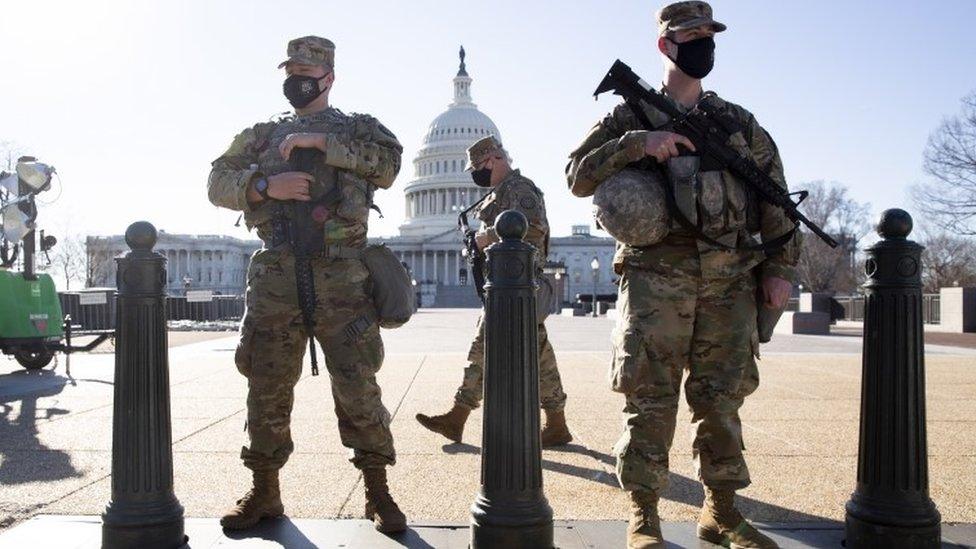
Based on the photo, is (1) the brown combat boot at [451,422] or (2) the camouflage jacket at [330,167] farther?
(1) the brown combat boot at [451,422]

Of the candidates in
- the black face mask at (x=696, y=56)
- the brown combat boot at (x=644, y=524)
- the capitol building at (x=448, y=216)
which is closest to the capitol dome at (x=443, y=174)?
the capitol building at (x=448, y=216)

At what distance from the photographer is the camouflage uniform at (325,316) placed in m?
3.77

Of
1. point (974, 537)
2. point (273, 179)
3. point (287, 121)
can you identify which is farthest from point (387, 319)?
point (974, 537)

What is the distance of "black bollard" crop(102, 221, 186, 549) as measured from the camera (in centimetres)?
315

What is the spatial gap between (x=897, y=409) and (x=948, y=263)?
5502 cm

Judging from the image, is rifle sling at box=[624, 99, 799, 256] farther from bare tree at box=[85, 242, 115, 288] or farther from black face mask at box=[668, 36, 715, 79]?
bare tree at box=[85, 242, 115, 288]

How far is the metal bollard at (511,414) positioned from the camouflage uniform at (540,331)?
251 cm

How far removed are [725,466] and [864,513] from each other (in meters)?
0.57

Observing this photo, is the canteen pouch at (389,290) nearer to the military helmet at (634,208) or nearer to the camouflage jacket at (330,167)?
the camouflage jacket at (330,167)

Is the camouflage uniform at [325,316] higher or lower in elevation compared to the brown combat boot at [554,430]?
higher

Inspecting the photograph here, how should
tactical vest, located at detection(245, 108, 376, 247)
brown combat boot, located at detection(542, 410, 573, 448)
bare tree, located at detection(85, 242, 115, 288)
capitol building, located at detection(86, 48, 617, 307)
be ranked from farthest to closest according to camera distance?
1. capitol building, located at detection(86, 48, 617, 307)
2. bare tree, located at detection(85, 242, 115, 288)
3. brown combat boot, located at detection(542, 410, 573, 448)
4. tactical vest, located at detection(245, 108, 376, 247)

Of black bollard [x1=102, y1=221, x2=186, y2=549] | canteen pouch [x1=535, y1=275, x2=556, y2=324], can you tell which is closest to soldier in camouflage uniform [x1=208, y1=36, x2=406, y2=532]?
black bollard [x1=102, y1=221, x2=186, y2=549]

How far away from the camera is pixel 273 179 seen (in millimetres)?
3760

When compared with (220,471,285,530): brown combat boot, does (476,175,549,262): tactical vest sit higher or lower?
higher
